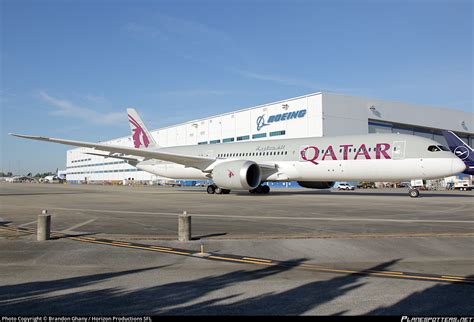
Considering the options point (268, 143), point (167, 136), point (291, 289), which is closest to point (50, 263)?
point (291, 289)

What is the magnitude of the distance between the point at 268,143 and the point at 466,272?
86.9ft

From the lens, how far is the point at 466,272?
21.7ft

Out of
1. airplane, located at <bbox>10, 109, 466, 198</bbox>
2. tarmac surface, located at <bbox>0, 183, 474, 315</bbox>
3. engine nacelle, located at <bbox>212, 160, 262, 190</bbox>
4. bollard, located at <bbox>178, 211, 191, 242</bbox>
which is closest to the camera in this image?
tarmac surface, located at <bbox>0, 183, 474, 315</bbox>

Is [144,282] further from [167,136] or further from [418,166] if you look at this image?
[167,136]

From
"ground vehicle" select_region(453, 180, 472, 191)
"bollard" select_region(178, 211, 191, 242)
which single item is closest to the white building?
"ground vehicle" select_region(453, 180, 472, 191)

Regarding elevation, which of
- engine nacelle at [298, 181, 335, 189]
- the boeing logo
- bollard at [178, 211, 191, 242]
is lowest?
bollard at [178, 211, 191, 242]

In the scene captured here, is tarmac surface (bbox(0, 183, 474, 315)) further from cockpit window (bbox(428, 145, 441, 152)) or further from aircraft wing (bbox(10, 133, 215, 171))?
aircraft wing (bbox(10, 133, 215, 171))

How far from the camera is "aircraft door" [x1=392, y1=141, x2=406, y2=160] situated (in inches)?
986

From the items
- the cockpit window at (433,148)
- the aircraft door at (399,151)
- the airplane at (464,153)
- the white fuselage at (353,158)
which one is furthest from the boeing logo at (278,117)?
the cockpit window at (433,148)

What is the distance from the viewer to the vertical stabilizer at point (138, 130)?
43.9 metres

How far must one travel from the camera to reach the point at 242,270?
671cm

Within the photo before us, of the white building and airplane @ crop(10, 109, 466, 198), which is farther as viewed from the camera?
the white building

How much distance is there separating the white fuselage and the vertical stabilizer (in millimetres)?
12651

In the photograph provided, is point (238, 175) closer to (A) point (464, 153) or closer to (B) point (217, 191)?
(B) point (217, 191)
